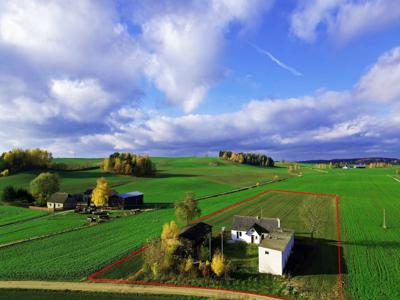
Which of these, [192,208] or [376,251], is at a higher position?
[192,208]

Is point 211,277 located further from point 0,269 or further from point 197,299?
point 0,269

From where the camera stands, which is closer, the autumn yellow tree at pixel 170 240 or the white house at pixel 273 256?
the white house at pixel 273 256

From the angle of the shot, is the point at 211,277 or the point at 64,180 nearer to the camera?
the point at 211,277

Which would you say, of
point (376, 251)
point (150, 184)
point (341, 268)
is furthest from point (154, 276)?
point (150, 184)

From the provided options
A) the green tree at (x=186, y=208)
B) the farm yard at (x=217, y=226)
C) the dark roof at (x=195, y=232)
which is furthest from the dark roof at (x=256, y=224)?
the green tree at (x=186, y=208)

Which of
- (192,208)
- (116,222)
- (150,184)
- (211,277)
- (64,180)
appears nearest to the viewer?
(211,277)

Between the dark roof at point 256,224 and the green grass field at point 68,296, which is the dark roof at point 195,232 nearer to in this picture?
the dark roof at point 256,224

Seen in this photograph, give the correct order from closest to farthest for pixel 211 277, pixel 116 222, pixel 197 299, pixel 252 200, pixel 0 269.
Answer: pixel 197 299, pixel 211 277, pixel 0 269, pixel 116 222, pixel 252 200
